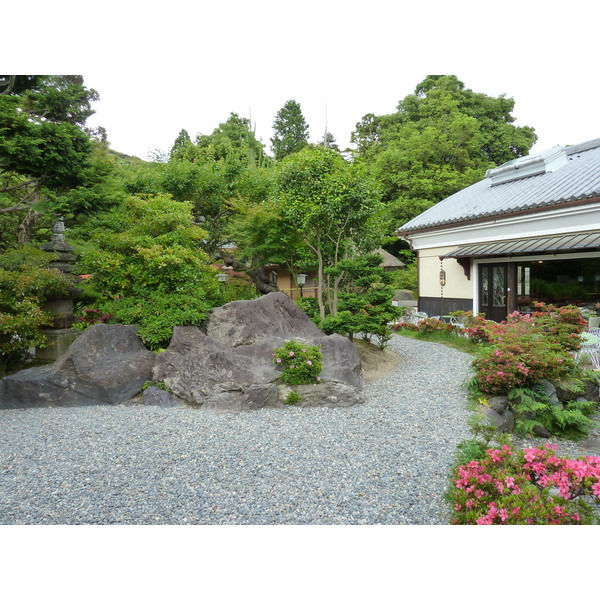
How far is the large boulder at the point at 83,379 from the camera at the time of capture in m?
5.27

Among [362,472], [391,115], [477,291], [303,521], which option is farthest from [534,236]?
[391,115]

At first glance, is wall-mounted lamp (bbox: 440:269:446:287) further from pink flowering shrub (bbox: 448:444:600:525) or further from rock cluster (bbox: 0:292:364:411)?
pink flowering shrub (bbox: 448:444:600:525)

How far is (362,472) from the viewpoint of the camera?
127 inches

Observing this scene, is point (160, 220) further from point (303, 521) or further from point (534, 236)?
point (534, 236)

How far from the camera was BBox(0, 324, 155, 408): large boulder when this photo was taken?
5.27 metres

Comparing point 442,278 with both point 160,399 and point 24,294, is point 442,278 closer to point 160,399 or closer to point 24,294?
point 160,399

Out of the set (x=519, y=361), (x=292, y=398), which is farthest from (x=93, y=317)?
(x=519, y=361)

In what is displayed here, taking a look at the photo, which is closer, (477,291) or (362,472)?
(362,472)

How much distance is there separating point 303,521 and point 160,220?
17.4 ft

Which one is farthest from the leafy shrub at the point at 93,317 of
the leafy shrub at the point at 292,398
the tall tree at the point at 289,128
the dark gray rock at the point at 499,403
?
the tall tree at the point at 289,128

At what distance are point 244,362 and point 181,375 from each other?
904 mm

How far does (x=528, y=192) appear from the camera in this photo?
34.2 ft

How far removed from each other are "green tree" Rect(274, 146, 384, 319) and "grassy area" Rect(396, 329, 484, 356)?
10.3 feet

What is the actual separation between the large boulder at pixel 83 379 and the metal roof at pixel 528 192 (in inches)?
372
